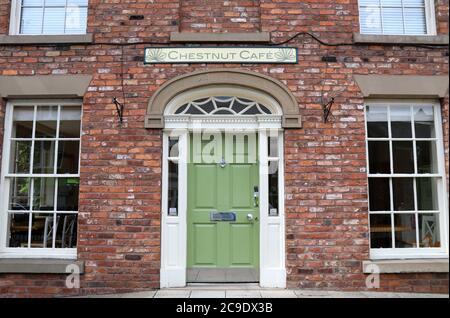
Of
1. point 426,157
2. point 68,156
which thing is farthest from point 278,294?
point 68,156

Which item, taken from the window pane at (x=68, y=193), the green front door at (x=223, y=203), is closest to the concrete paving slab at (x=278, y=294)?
the green front door at (x=223, y=203)

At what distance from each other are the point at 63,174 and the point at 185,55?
253cm

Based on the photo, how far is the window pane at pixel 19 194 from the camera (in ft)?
20.5

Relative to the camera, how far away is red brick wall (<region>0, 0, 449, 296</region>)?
5.94m

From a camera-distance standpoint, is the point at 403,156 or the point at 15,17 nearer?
the point at 403,156

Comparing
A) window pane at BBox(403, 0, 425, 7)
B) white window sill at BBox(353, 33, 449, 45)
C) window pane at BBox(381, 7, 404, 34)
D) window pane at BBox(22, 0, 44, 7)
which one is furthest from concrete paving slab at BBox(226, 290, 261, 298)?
window pane at BBox(22, 0, 44, 7)

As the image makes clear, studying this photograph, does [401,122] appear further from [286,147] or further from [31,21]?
[31,21]

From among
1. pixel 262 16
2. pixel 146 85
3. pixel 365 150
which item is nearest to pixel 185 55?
pixel 146 85

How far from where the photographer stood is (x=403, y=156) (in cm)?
630

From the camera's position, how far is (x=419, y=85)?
20.3 ft

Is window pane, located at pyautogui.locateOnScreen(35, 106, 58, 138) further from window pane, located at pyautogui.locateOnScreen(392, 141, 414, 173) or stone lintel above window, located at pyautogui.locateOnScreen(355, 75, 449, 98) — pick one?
window pane, located at pyautogui.locateOnScreen(392, 141, 414, 173)

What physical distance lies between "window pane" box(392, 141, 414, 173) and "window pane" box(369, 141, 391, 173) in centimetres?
11

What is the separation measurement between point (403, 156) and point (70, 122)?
16.5 ft
